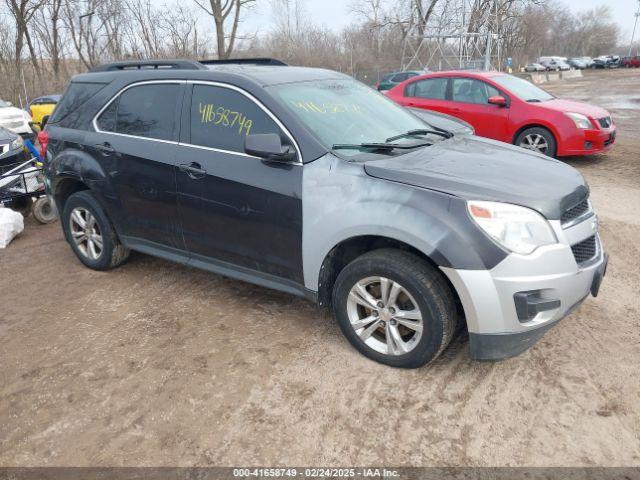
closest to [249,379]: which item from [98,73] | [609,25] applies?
[98,73]

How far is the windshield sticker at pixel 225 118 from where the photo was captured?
3551 mm

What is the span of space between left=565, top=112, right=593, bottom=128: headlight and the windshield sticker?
6.37 m

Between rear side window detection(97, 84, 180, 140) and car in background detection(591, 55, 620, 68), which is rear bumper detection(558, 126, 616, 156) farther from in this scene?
car in background detection(591, 55, 620, 68)

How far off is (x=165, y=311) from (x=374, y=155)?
2118mm

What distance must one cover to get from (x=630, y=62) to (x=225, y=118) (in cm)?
6865

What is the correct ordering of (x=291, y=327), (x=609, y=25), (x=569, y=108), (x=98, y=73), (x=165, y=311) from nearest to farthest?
(x=291, y=327), (x=165, y=311), (x=98, y=73), (x=569, y=108), (x=609, y=25)

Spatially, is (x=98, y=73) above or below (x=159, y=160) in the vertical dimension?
above

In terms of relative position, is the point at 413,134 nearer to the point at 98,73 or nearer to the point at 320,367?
the point at 320,367

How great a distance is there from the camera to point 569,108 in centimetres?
821

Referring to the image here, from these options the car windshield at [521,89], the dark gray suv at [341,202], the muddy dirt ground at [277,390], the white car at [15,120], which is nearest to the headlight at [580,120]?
the car windshield at [521,89]

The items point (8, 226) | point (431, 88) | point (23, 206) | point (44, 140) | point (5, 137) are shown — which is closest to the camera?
point (44, 140)

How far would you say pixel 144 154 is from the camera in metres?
4.04

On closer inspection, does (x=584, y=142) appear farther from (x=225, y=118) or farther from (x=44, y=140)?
(x=44, y=140)

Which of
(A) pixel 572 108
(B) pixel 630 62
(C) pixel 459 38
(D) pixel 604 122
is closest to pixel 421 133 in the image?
(A) pixel 572 108
